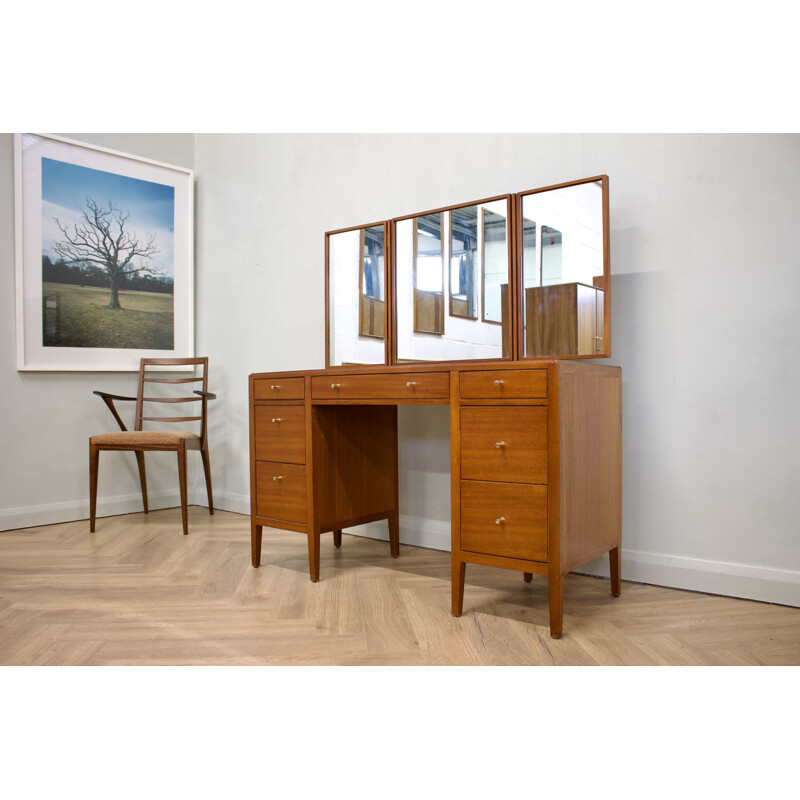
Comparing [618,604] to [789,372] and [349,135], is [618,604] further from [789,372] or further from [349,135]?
[349,135]

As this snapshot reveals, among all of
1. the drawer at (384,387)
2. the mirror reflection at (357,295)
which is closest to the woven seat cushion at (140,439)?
the mirror reflection at (357,295)

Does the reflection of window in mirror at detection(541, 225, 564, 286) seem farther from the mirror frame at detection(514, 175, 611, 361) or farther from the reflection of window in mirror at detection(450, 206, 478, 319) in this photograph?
the reflection of window in mirror at detection(450, 206, 478, 319)

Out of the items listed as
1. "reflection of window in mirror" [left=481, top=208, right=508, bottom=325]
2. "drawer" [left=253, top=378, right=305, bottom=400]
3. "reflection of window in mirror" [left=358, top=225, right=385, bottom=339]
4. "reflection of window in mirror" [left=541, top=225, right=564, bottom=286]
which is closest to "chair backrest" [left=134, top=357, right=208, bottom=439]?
"drawer" [left=253, top=378, right=305, bottom=400]

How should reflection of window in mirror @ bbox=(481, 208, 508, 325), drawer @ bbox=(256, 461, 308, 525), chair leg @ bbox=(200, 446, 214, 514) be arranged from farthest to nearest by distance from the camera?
chair leg @ bbox=(200, 446, 214, 514) < drawer @ bbox=(256, 461, 308, 525) < reflection of window in mirror @ bbox=(481, 208, 508, 325)

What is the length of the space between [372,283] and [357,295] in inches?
3.8

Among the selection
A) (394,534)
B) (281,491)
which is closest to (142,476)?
(281,491)

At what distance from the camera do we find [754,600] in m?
2.05

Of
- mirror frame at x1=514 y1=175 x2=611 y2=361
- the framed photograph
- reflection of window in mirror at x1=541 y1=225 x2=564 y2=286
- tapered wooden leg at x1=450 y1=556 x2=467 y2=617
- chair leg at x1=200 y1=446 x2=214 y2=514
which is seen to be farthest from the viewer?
chair leg at x1=200 y1=446 x2=214 y2=514

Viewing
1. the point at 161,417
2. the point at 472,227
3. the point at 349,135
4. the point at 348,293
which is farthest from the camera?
the point at 161,417

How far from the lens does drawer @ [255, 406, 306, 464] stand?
242cm

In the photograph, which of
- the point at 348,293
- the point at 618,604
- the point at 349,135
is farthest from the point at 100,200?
the point at 618,604

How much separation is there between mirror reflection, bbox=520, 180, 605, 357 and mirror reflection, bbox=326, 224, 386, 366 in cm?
67

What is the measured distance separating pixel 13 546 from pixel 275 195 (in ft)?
7.22

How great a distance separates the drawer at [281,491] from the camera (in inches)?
95.2
